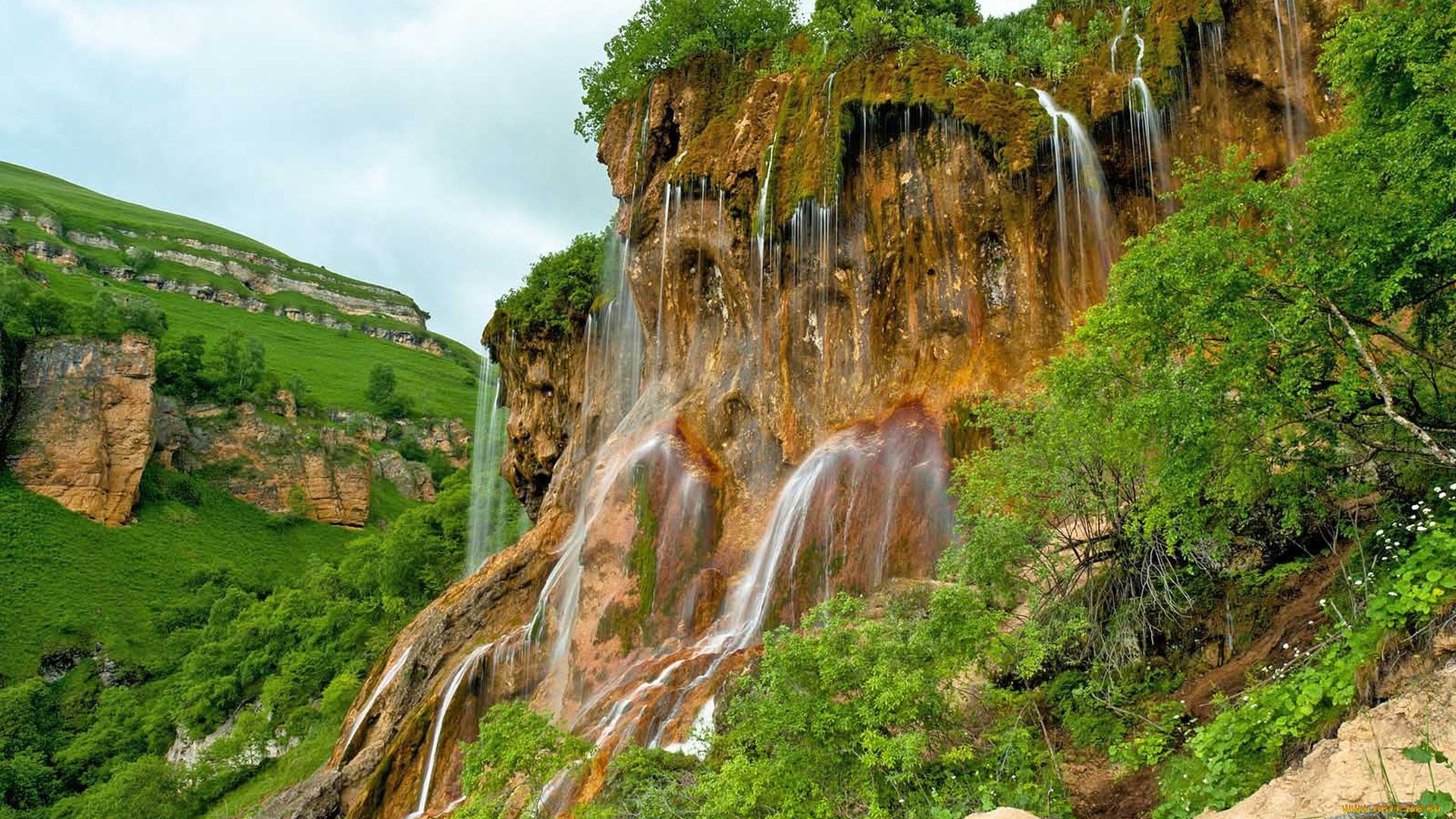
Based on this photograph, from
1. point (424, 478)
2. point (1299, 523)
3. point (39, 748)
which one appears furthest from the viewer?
point (424, 478)

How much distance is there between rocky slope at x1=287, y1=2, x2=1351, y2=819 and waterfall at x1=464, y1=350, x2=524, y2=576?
799 inches

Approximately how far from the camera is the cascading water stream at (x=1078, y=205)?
21734mm

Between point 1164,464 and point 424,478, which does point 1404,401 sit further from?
point 424,478

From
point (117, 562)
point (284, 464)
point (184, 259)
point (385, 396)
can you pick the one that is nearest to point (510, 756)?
point (117, 562)

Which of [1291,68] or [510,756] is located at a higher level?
[1291,68]

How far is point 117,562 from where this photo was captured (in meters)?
66.7

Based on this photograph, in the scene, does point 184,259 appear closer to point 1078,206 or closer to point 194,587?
point 194,587

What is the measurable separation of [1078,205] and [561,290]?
22159 millimetres

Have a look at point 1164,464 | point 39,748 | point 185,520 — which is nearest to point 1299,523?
point 1164,464

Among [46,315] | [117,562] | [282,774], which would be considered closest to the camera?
[282,774]

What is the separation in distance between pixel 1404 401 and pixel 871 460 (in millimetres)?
13374

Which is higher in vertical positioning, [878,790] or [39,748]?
[878,790]

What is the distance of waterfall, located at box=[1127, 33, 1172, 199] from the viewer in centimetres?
2191

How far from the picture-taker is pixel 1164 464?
914 centimetres
